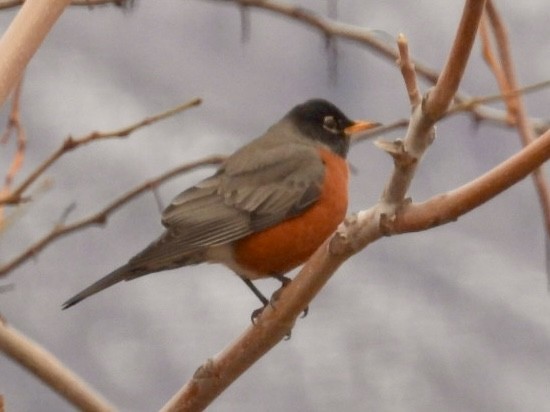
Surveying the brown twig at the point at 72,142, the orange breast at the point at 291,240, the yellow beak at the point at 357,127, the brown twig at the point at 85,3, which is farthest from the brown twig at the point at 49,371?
the yellow beak at the point at 357,127

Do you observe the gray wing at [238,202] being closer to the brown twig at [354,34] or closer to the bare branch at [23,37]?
the brown twig at [354,34]

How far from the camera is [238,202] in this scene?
192cm

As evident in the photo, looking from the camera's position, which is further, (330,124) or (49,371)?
(330,124)

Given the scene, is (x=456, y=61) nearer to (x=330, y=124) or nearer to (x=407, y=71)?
(x=407, y=71)

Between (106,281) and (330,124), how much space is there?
0.81 m

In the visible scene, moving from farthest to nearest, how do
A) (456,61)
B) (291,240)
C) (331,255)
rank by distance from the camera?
(291,240), (331,255), (456,61)

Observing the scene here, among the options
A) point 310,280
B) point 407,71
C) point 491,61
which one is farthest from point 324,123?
A: point 407,71

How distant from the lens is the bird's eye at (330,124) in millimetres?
2234

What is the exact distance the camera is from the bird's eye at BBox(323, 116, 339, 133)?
223 centimetres

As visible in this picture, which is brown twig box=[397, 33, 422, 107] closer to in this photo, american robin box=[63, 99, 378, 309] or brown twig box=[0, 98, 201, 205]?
brown twig box=[0, 98, 201, 205]

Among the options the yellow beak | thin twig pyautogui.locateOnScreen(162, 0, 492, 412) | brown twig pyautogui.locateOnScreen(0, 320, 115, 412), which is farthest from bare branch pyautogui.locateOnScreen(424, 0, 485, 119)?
the yellow beak

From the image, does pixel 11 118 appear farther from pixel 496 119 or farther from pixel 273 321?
pixel 496 119

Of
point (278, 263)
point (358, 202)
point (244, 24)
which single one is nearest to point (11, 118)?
point (244, 24)

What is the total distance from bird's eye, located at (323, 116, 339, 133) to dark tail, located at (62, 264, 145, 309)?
2.34 feet
